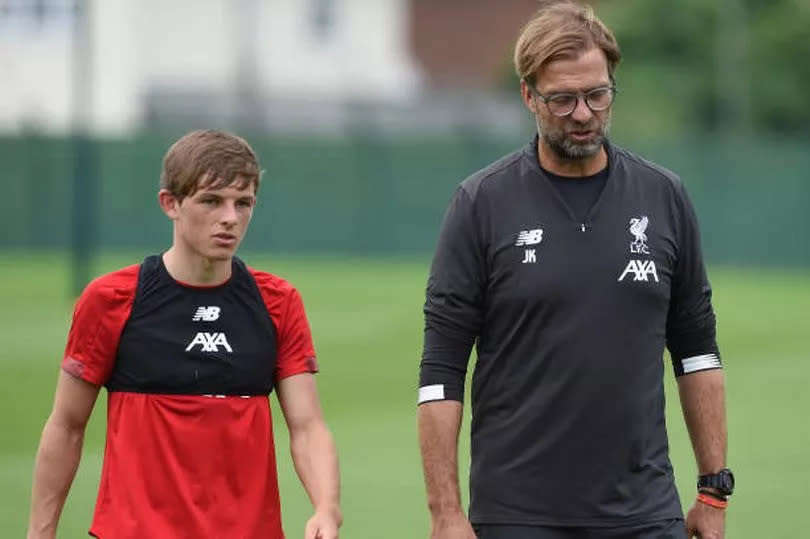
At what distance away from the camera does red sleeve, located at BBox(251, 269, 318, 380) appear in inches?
221

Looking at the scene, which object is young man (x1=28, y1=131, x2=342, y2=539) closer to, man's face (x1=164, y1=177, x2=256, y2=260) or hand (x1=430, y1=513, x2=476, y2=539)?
man's face (x1=164, y1=177, x2=256, y2=260)

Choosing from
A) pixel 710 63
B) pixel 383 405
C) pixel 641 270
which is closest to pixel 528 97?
pixel 641 270

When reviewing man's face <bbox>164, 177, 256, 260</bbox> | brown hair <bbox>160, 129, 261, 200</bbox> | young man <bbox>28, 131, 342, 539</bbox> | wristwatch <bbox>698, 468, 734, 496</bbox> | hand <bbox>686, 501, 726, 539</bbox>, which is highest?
brown hair <bbox>160, 129, 261, 200</bbox>

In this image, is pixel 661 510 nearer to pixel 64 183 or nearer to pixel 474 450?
pixel 474 450

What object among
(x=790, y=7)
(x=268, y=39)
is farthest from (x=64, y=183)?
(x=790, y=7)

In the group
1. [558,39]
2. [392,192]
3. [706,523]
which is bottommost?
[706,523]

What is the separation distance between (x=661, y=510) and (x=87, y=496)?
7015 mm

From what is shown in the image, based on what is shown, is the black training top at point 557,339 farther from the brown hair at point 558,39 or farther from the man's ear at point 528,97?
the brown hair at point 558,39

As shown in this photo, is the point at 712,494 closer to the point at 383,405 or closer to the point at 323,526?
the point at 323,526

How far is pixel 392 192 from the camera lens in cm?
4556

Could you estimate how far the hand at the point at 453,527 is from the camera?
552cm

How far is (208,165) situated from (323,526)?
1033 millimetres

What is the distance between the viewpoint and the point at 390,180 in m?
45.5

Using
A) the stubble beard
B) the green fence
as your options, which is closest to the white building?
the green fence
